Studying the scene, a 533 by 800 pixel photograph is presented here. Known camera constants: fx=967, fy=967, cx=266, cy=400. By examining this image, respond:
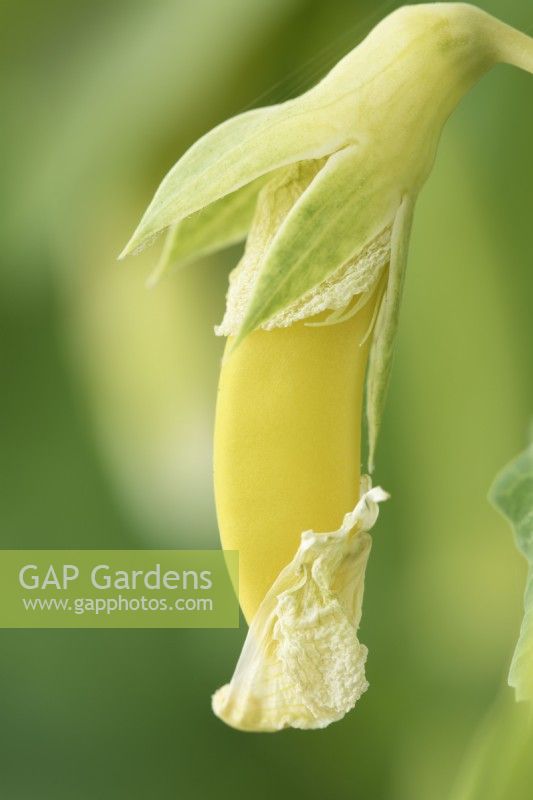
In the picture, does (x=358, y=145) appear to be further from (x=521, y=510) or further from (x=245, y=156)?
(x=521, y=510)

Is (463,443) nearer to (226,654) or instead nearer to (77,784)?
(226,654)

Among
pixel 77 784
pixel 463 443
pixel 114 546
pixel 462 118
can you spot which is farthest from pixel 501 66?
pixel 77 784

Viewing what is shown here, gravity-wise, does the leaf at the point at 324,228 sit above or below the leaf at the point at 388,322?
above

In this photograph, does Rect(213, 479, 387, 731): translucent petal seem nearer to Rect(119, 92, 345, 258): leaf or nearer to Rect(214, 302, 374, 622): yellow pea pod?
Rect(214, 302, 374, 622): yellow pea pod

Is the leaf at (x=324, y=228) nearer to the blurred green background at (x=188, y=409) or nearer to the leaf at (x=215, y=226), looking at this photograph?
the leaf at (x=215, y=226)
